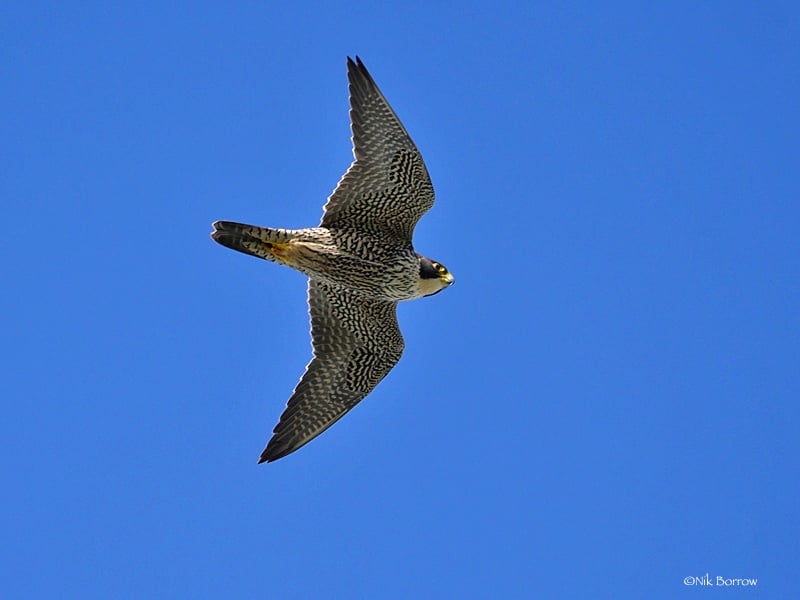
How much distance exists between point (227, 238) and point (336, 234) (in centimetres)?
118

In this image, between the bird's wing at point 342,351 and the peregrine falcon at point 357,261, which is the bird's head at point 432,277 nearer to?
the peregrine falcon at point 357,261

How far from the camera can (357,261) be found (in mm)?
12727

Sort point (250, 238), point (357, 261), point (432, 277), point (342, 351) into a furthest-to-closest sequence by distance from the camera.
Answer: point (342, 351), point (432, 277), point (357, 261), point (250, 238)

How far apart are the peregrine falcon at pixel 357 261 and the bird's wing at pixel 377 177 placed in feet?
0.03

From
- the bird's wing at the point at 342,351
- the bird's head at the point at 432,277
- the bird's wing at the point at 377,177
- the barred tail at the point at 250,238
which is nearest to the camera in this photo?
the bird's wing at the point at 377,177

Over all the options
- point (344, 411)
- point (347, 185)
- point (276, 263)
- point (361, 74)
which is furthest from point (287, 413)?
point (361, 74)

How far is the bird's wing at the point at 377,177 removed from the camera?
12.0m

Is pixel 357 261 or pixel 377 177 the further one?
pixel 357 261

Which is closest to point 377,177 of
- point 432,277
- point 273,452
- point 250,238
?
point 432,277

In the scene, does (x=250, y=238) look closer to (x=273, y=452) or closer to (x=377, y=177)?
(x=377, y=177)

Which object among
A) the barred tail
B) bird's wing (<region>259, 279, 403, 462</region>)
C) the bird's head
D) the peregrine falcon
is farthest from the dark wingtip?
the bird's head

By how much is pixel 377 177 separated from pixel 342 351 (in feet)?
7.44

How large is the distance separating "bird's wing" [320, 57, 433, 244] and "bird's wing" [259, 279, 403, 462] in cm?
98

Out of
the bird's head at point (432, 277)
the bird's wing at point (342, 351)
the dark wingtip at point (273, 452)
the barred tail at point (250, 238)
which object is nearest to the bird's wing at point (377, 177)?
the bird's head at point (432, 277)
